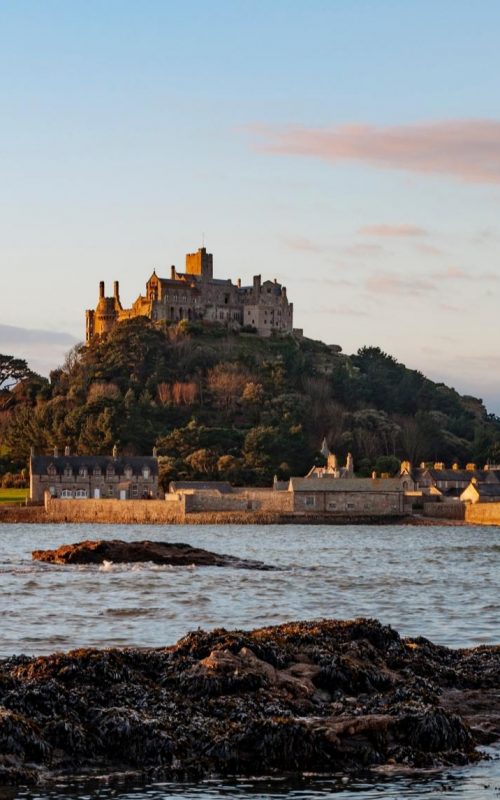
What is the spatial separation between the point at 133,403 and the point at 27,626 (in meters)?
98.2

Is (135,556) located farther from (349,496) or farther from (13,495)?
(13,495)

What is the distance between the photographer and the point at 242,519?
316 feet

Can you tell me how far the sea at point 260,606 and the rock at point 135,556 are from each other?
1.07m

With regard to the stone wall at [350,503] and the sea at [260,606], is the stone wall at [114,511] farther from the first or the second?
the sea at [260,606]

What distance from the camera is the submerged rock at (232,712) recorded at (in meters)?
12.6

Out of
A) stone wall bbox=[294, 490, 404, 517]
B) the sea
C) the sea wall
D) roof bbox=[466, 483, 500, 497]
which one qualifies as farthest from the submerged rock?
roof bbox=[466, 483, 500, 497]

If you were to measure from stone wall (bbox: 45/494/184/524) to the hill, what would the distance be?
763 centimetres

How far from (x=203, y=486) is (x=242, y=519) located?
218 inches

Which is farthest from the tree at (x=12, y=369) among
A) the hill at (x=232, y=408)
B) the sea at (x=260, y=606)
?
the sea at (x=260, y=606)

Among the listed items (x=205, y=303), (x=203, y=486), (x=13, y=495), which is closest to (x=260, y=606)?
(x=203, y=486)

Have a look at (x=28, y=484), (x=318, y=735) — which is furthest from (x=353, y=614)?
(x=28, y=484)

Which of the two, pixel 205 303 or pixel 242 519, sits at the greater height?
pixel 205 303

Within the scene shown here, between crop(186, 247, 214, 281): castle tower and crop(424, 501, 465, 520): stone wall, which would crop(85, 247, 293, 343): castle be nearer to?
crop(186, 247, 214, 281): castle tower

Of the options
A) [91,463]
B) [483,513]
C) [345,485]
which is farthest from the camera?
[91,463]
